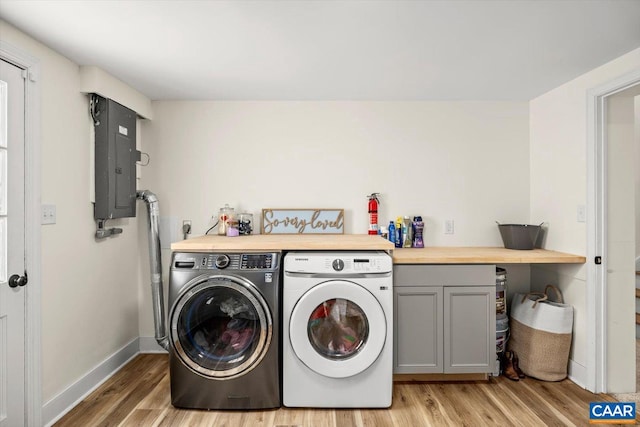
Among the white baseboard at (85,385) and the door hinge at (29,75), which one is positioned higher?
the door hinge at (29,75)

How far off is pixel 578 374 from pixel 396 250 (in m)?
1.50

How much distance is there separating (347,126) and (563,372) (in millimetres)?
2458

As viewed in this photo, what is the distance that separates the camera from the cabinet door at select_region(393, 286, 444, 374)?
8.16 ft

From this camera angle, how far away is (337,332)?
2275 millimetres

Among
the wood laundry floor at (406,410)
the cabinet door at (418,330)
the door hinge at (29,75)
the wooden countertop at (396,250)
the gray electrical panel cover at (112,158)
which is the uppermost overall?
the door hinge at (29,75)

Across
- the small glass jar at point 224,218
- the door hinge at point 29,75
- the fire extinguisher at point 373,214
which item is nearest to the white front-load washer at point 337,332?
the fire extinguisher at point 373,214

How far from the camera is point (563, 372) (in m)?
2.57

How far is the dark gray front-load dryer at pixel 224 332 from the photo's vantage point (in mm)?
2209

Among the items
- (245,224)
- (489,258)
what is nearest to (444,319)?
(489,258)

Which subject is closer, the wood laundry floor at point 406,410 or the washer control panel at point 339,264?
the wood laundry floor at point 406,410

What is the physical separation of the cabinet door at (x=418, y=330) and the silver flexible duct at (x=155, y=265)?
5.92 ft

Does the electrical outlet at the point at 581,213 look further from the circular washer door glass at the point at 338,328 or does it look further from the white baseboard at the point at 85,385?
the white baseboard at the point at 85,385

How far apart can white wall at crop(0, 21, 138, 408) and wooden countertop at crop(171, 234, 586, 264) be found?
24.6 inches

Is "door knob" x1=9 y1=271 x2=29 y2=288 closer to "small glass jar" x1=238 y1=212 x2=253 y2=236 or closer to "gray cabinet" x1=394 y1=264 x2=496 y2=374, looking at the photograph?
"small glass jar" x1=238 y1=212 x2=253 y2=236
